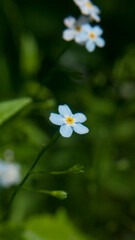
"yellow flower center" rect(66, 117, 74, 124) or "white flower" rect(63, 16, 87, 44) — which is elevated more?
"white flower" rect(63, 16, 87, 44)

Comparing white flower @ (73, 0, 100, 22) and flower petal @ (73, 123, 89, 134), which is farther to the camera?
white flower @ (73, 0, 100, 22)

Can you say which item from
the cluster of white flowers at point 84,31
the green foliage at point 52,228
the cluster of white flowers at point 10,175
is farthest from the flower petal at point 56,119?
the cluster of white flowers at point 10,175

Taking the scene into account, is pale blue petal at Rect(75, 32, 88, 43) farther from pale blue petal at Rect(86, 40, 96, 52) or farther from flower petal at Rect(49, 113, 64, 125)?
flower petal at Rect(49, 113, 64, 125)

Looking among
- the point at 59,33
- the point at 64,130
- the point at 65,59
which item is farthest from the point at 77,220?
the point at 59,33

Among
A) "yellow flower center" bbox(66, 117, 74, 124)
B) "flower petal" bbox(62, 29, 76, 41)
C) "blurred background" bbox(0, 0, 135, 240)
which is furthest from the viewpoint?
"blurred background" bbox(0, 0, 135, 240)

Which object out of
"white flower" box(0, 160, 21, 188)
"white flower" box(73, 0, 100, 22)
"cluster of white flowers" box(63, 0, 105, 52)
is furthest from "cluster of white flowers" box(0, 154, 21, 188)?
"white flower" box(73, 0, 100, 22)

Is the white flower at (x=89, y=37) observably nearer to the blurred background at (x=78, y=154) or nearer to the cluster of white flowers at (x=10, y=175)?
the blurred background at (x=78, y=154)

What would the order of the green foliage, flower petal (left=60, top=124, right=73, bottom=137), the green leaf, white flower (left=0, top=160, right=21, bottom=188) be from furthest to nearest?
white flower (left=0, top=160, right=21, bottom=188) → the green foliage → the green leaf → flower petal (left=60, top=124, right=73, bottom=137)

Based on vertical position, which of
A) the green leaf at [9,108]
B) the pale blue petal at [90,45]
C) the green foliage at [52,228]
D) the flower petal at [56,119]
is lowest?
the green foliage at [52,228]
